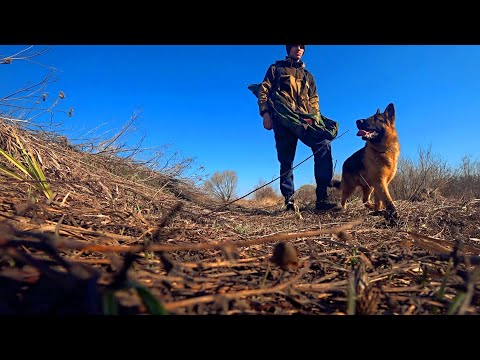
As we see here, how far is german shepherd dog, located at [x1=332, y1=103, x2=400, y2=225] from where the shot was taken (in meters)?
5.56

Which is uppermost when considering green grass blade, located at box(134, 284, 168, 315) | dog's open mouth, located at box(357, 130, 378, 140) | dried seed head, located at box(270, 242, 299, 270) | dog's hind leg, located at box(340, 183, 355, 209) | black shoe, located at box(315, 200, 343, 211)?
dog's open mouth, located at box(357, 130, 378, 140)

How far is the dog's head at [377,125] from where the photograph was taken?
19.6ft

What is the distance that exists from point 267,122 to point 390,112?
9.75 feet

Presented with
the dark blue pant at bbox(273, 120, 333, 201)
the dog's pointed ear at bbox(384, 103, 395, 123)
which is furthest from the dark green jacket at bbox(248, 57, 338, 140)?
the dog's pointed ear at bbox(384, 103, 395, 123)

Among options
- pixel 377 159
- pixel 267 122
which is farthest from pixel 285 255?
pixel 377 159

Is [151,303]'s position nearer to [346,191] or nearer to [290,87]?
[290,87]

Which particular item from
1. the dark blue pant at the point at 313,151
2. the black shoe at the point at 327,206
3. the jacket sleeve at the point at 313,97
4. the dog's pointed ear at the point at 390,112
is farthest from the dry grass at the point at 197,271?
the dog's pointed ear at the point at 390,112

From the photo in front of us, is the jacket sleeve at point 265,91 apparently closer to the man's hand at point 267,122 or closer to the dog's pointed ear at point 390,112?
the man's hand at point 267,122

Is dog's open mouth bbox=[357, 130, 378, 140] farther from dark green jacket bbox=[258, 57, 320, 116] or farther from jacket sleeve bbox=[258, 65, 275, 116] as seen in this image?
jacket sleeve bbox=[258, 65, 275, 116]

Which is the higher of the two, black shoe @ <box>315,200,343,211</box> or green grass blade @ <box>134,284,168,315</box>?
black shoe @ <box>315,200,343,211</box>

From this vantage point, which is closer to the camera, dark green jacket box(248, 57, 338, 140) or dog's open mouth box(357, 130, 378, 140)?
dark green jacket box(248, 57, 338, 140)
